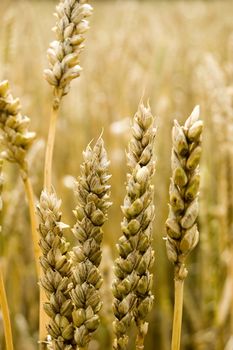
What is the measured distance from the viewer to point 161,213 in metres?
1.57

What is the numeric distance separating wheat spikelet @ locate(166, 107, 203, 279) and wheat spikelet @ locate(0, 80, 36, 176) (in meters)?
0.18

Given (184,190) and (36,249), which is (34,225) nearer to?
(36,249)

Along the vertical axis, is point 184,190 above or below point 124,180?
below

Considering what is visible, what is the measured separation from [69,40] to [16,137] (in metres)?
0.10

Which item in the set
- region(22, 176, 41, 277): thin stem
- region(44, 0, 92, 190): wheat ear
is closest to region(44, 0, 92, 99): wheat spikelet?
region(44, 0, 92, 190): wheat ear

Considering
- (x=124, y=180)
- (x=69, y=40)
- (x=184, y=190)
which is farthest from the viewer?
(x=124, y=180)

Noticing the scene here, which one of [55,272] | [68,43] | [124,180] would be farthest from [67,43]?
[124,180]

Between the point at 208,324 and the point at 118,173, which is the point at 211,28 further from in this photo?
the point at 208,324

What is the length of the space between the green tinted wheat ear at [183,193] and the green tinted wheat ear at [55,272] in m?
0.08

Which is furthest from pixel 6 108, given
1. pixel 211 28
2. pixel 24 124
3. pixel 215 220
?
pixel 211 28

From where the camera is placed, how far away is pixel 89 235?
415 millimetres

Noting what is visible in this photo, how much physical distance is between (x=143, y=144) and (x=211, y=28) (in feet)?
12.9

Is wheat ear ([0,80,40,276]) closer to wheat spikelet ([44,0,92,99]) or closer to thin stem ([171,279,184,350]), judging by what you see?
wheat spikelet ([44,0,92,99])

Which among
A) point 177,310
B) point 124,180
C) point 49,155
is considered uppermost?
point 124,180
